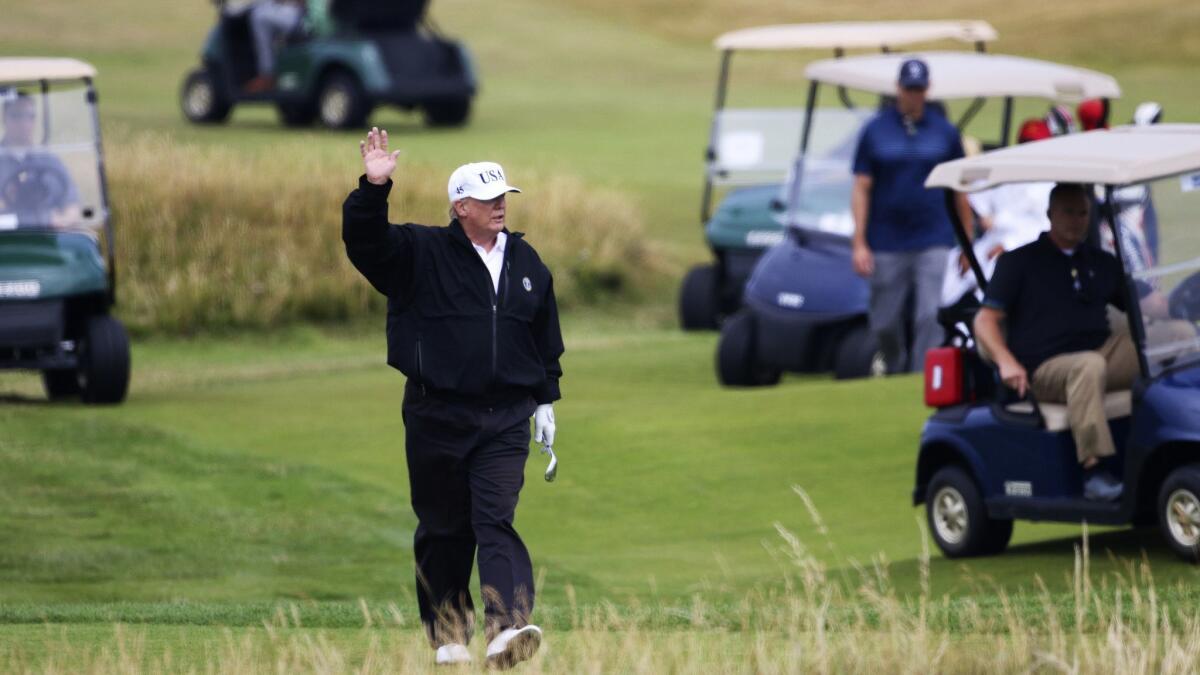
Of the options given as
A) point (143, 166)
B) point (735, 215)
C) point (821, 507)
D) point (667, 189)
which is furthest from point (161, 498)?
point (667, 189)

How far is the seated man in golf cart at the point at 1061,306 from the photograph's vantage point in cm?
924

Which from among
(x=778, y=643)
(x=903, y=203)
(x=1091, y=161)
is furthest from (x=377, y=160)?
(x=903, y=203)

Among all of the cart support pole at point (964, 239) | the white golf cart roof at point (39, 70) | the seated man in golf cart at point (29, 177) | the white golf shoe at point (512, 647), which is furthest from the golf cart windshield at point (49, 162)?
the white golf shoe at point (512, 647)

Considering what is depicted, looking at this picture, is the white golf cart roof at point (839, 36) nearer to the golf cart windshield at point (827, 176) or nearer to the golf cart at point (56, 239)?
the golf cart windshield at point (827, 176)

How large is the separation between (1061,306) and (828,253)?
18.8 feet

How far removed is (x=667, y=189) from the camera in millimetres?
28000

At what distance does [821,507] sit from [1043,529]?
1.03m

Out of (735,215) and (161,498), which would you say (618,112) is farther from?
(161,498)

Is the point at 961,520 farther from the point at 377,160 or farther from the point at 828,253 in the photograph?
the point at 828,253

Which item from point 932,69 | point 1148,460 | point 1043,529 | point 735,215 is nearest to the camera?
point 1148,460

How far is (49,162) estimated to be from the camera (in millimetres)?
14219

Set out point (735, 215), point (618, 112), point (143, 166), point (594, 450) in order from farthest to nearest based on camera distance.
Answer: point (618, 112) < point (143, 166) < point (735, 215) < point (594, 450)

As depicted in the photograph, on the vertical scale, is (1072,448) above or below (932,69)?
below

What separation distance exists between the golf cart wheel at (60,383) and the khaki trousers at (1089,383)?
7429 millimetres
